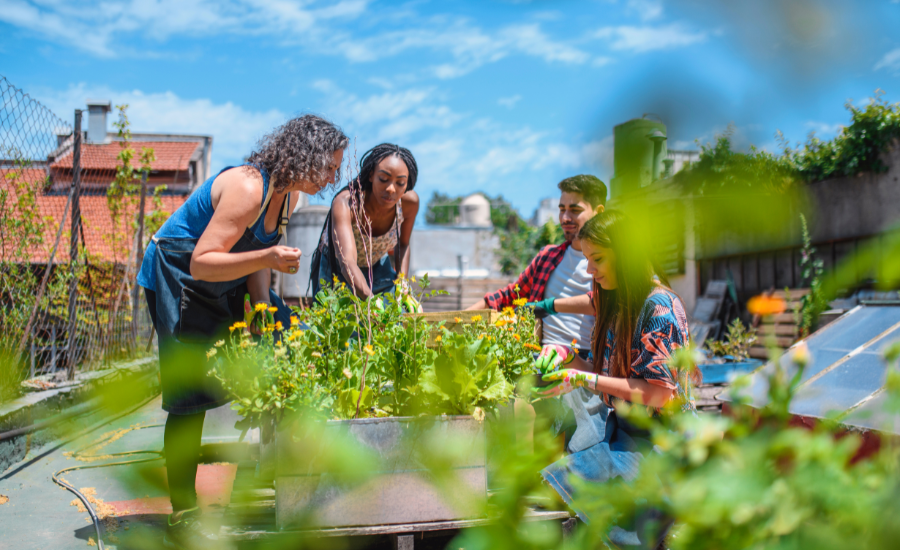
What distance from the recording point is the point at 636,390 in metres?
1.74

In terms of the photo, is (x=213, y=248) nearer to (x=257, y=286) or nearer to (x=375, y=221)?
(x=257, y=286)

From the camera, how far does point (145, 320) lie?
6.39 meters

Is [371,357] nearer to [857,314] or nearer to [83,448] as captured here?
[83,448]

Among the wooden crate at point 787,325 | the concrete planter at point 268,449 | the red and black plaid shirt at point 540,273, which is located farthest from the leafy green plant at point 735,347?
the concrete planter at point 268,449

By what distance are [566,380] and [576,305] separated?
35.5 inches

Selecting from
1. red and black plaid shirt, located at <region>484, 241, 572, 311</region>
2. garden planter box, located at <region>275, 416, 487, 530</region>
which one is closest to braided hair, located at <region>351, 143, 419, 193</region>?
red and black plaid shirt, located at <region>484, 241, 572, 311</region>

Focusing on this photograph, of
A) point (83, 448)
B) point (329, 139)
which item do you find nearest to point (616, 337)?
point (329, 139)

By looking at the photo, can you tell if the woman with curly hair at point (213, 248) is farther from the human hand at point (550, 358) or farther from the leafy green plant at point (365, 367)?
the human hand at point (550, 358)

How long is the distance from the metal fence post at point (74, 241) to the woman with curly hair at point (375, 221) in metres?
2.55

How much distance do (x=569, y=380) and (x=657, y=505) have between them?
4.46ft

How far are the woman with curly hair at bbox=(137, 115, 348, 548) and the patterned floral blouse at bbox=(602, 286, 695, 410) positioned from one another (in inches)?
43.5

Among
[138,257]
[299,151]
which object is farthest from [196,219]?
[138,257]

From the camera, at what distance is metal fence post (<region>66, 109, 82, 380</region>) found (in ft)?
13.7

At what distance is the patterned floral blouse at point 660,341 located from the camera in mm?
1717
